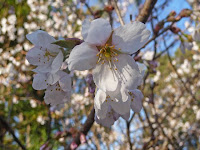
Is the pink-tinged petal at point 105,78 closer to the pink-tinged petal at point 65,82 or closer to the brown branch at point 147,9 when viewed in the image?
the pink-tinged petal at point 65,82

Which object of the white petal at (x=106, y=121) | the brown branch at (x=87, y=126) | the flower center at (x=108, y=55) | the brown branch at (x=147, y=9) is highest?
the brown branch at (x=147, y=9)

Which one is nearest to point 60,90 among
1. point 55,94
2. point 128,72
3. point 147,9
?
point 55,94

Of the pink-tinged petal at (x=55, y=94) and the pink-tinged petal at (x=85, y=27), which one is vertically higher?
the pink-tinged petal at (x=85, y=27)

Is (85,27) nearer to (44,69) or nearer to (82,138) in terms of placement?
(44,69)

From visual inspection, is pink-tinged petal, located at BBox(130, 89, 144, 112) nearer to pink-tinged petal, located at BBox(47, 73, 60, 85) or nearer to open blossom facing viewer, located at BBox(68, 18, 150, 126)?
open blossom facing viewer, located at BBox(68, 18, 150, 126)

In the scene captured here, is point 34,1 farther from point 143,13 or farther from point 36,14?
point 143,13

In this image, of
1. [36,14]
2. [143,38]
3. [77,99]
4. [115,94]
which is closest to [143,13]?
[143,38]

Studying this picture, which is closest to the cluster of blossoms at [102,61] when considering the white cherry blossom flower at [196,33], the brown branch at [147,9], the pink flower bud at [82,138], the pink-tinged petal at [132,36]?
the pink-tinged petal at [132,36]
